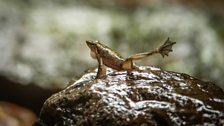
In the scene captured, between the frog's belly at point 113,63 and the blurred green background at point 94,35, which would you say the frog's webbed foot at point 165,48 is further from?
the blurred green background at point 94,35

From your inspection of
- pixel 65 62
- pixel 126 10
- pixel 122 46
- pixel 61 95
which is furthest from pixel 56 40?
pixel 61 95

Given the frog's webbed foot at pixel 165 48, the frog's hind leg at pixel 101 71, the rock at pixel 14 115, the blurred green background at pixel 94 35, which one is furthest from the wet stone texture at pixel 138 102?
the blurred green background at pixel 94 35

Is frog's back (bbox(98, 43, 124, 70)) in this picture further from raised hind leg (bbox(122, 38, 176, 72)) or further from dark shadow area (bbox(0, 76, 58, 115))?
dark shadow area (bbox(0, 76, 58, 115))

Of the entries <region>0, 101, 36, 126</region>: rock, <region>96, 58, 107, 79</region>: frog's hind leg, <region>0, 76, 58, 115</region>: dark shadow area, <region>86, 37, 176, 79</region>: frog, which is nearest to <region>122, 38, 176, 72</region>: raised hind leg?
<region>86, 37, 176, 79</region>: frog

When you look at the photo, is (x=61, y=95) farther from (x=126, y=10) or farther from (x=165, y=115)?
(x=126, y=10)

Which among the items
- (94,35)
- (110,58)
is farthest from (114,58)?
(94,35)

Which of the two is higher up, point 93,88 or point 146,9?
point 146,9

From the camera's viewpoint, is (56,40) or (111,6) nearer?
(56,40)
